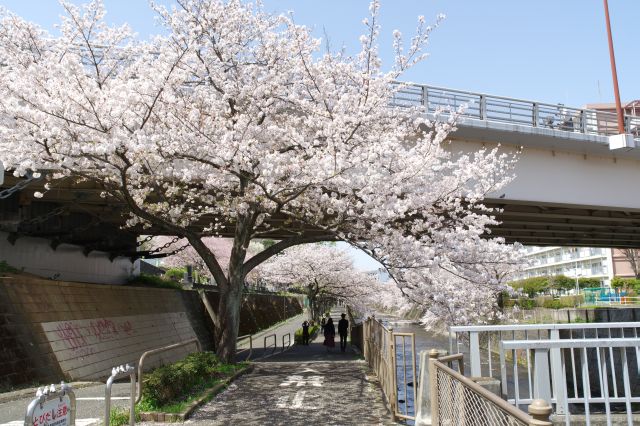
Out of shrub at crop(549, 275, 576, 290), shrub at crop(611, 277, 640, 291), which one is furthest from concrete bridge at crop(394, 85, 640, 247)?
shrub at crop(549, 275, 576, 290)

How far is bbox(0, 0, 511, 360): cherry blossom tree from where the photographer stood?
448 inches

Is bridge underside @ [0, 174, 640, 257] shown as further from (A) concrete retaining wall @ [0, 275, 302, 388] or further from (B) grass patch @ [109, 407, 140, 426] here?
(B) grass patch @ [109, 407, 140, 426]

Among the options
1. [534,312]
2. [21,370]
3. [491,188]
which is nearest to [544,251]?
[534,312]

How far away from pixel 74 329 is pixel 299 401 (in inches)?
344

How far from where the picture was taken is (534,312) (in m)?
34.7

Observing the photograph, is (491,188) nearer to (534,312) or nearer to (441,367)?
(441,367)

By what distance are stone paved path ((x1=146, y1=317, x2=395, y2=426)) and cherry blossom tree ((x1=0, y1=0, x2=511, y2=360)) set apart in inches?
112

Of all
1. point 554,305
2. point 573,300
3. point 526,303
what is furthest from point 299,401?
point 526,303

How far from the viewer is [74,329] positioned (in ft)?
52.8

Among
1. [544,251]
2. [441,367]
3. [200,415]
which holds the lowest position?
[200,415]

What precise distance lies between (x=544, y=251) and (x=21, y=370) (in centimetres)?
10985

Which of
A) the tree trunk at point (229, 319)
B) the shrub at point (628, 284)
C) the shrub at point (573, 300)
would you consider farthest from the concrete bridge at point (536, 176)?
the shrub at point (628, 284)

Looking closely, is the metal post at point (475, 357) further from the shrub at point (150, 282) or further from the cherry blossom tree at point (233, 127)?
the shrub at point (150, 282)

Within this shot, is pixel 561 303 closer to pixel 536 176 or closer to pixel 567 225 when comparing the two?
pixel 567 225
